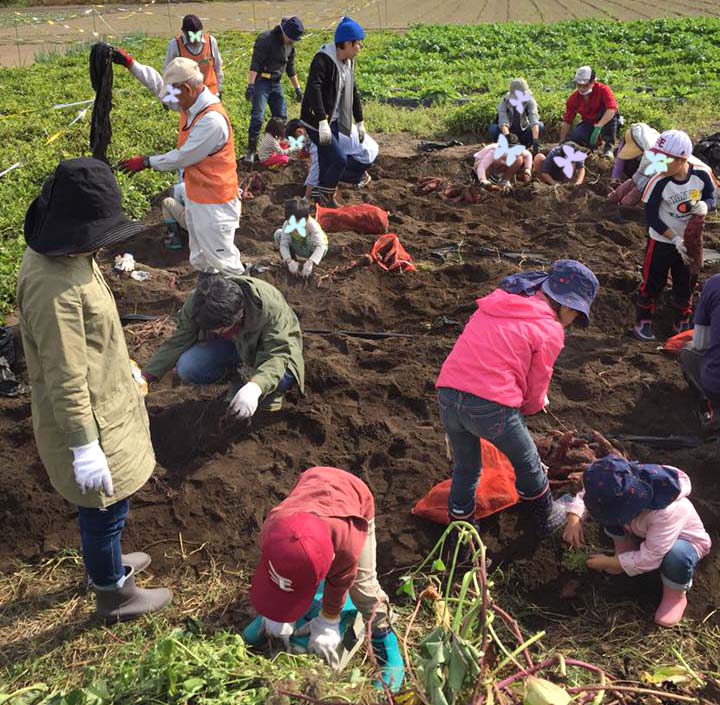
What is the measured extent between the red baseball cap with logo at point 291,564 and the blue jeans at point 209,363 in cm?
187

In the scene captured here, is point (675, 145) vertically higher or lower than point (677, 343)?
higher

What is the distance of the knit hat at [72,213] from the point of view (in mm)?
2463

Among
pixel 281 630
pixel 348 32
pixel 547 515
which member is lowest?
pixel 547 515

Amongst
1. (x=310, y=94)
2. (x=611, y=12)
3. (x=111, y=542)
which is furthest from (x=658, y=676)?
(x=611, y=12)

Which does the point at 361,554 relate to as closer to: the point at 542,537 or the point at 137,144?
the point at 542,537

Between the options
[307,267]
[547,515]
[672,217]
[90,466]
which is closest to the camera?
[90,466]

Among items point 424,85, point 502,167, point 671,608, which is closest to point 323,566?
Answer: point 671,608

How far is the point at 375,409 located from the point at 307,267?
5.81ft

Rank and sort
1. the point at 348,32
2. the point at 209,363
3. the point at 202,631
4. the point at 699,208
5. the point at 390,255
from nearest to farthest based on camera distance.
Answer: the point at 202,631, the point at 209,363, the point at 699,208, the point at 390,255, the point at 348,32

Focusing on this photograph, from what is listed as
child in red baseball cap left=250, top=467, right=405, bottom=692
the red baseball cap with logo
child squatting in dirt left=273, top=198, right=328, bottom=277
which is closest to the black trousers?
child squatting in dirt left=273, top=198, right=328, bottom=277

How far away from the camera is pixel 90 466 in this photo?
266cm

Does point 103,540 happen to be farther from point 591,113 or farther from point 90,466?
point 591,113

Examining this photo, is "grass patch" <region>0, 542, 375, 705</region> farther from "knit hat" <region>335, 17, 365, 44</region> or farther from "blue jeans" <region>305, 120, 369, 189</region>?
"knit hat" <region>335, 17, 365, 44</region>

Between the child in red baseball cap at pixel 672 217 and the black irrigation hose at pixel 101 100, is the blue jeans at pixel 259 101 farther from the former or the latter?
the child in red baseball cap at pixel 672 217
